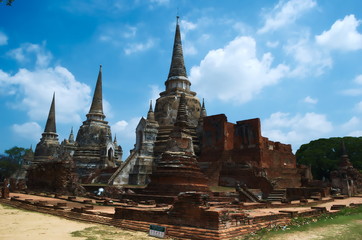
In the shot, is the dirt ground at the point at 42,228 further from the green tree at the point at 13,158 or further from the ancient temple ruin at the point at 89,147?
the green tree at the point at 13,158

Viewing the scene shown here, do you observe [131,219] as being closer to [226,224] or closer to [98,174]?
[226,224]

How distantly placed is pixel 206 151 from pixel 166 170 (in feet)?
42.3

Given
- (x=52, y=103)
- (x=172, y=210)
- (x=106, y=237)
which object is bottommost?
(x=106, y=237)

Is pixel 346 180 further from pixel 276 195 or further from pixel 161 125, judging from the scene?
pixel 161 125

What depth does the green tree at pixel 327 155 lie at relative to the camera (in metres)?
42.6

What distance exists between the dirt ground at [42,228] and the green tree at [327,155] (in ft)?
133

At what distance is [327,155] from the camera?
4491cm

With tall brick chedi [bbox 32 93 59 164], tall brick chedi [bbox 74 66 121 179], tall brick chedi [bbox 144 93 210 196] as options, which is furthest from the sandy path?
tall brick chedi [bbox 32 93 59 164]

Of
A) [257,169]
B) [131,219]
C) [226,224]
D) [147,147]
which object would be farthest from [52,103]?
[226,224]

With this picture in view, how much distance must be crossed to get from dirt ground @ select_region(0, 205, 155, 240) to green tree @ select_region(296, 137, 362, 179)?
40.4m

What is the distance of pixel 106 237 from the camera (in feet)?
23.1

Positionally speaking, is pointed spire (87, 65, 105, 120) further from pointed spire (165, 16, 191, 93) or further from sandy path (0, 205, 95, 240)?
sandy path (0, 205, 95, 240)

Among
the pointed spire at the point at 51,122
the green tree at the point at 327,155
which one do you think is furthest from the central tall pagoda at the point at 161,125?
the green tree at the point at 327,155

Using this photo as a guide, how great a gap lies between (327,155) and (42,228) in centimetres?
4448
